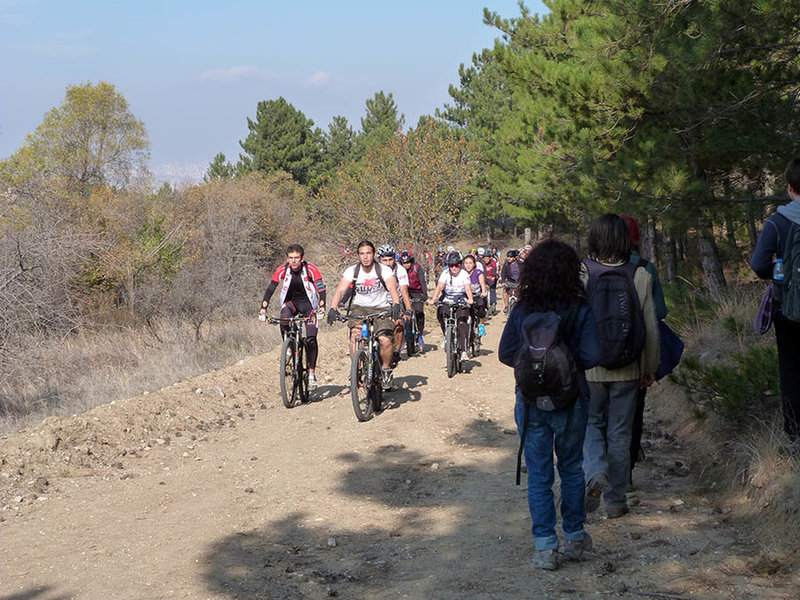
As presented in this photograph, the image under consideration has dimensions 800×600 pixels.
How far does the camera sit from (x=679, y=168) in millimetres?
10898

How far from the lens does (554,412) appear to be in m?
4.98

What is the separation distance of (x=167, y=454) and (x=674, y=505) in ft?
17.2

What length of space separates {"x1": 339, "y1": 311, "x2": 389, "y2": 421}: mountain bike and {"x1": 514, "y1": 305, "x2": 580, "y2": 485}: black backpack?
5.06m

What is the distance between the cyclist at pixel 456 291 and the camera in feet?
44.1

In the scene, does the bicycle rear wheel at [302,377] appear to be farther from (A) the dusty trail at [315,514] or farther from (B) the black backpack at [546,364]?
(B) the black backpack at [546,364]

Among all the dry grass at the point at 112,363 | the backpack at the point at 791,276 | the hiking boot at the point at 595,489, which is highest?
the backpack at the point at 791,276

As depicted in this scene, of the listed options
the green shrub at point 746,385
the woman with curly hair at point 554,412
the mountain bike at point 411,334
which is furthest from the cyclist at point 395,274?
the woman with curly hair at point 554,412

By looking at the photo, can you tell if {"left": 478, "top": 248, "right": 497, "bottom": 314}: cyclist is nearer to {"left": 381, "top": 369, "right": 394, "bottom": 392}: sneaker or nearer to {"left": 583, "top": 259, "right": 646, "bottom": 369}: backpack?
{"left": 381, "top": 369, "right": 394, "bottom": 392}: sneaker

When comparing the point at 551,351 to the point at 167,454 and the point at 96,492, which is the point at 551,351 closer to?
the point at 96,492

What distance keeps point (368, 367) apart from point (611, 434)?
4.59m

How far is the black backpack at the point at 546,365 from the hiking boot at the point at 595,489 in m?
1.07

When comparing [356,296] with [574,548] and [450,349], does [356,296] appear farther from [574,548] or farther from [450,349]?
[574,548]

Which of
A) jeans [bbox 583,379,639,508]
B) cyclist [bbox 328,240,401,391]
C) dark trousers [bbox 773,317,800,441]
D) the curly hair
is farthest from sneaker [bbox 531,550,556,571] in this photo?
cyclist [bbox 328,240,401,391]

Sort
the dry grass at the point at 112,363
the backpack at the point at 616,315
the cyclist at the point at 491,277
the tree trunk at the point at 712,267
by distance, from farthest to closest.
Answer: the cyclist at the point at 491,277, the dry grass at the point at 112,363, the tree trunk at the point at 712,267, the backpack at the point at 616,315
